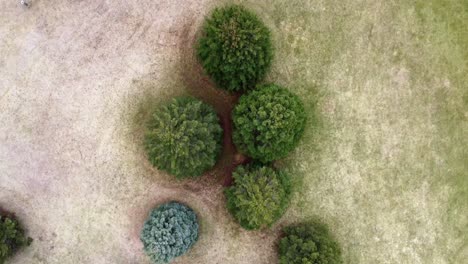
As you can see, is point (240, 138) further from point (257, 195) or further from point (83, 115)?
point (83, 115)

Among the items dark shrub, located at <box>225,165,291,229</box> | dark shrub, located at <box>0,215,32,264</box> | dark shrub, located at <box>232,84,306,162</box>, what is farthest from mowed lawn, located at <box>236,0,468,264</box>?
dark shrub, located at <box>0,215,32,264</box>

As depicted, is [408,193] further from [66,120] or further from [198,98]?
[66,120]

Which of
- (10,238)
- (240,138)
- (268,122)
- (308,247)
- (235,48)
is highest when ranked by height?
(235,48)

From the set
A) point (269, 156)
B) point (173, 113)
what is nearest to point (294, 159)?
point (269, 156)

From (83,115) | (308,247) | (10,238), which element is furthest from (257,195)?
(10,238)

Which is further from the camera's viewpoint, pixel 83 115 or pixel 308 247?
pixel 83 115

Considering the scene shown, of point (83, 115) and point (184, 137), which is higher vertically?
point (184, 137)

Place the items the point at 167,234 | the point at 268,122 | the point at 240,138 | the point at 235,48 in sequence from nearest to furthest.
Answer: the point at 268,122 → the point at 235,48 → the point at 167,234 → the point at 240,138
